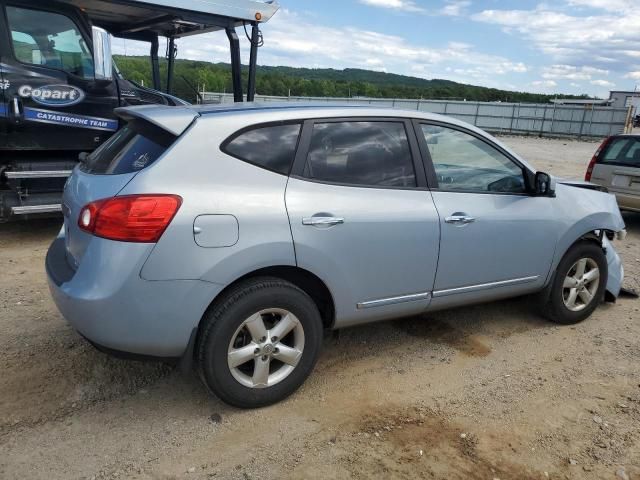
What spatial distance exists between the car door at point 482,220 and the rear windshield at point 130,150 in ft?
5.58

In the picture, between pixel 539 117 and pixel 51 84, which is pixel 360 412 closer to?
pixel 51 84

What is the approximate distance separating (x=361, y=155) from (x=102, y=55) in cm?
400

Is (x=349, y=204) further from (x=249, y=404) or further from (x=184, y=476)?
(x=184, y=476)

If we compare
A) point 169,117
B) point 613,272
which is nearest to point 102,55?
point 169,117

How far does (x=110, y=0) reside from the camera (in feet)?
19.7

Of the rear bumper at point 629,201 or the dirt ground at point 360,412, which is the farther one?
the rear bumper at point 629,201

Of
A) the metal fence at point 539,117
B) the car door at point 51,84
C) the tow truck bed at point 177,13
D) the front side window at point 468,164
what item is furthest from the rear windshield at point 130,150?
the metal fence at point 539,117

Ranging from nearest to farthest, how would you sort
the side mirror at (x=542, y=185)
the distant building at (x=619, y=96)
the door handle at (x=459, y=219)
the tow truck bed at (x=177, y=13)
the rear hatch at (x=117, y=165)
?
the rear hatch at (x=117, y=165) < the door handle at (x=459, y=219) < the side mirror at (x=542, y=185) < the tow truck bed at (x=177, y=13) < the distant building at (x=619, y=96)

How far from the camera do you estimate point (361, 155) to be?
135 inches

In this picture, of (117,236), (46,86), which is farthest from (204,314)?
(46,86)

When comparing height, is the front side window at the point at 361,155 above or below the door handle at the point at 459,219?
above

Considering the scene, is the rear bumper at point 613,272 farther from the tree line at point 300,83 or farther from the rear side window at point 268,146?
the tree line at point 300,83

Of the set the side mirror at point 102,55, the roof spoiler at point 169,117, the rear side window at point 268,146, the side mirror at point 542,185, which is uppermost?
the side mirror at point 102,55

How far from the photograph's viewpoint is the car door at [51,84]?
580 cm
